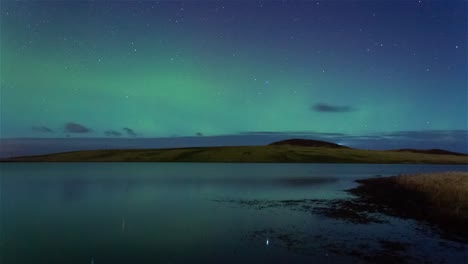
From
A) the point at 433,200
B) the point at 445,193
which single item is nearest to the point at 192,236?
the point at 433,200

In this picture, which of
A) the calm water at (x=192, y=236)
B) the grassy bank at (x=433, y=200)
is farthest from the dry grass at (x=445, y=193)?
the calm water at (x=192, y=236)

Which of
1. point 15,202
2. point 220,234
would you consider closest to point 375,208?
point 220,234

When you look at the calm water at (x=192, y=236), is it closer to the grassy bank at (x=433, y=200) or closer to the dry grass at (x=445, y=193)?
the grassy bank at (x=433, y=200)

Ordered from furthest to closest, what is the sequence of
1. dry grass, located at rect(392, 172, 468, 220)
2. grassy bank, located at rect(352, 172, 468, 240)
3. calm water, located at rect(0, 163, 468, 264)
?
dry grass, located at rect(392, 172, 468, 220) < grassy bank, located at rect(352, 172, 468, 240) < calm water, located at rect(0, 163, 468, 264)

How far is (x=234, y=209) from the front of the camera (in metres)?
40.9

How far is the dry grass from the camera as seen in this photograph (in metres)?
34.9

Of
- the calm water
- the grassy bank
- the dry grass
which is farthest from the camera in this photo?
the dry grass

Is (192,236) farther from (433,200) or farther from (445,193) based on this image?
(445,193)

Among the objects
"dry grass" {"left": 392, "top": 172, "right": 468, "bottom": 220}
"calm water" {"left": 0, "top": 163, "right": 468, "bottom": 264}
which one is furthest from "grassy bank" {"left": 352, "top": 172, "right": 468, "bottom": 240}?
"calm water" {"left": 0, "top": 163, "right": 468, "bottom": 264}

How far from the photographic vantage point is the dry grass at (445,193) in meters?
34.9

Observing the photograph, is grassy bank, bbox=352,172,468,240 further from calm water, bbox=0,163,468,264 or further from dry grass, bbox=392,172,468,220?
calm water, bbox=0,163,468,264

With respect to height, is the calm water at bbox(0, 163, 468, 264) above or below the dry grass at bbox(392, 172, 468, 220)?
below

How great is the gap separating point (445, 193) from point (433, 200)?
7.40ft

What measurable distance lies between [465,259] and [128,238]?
20904 mm
